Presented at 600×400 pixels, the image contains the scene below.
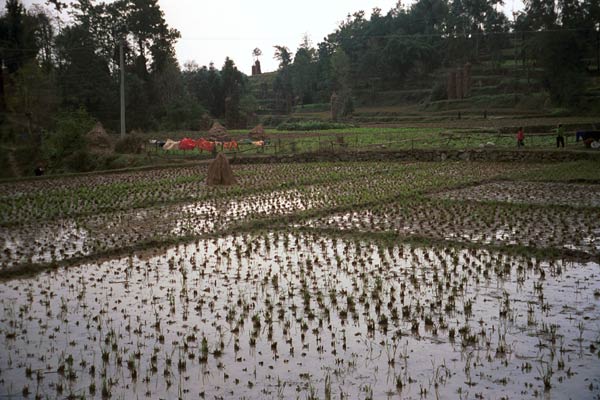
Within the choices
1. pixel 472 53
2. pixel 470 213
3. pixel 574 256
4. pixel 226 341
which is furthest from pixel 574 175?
pixel 472 53

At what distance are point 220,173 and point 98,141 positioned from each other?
10.7 metres

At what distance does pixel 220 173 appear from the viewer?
1778cm

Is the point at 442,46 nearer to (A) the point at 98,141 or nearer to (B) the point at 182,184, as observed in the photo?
(A) the point at 98,141

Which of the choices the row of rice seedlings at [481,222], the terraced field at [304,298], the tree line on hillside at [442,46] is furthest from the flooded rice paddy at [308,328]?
the tree line on hillside at [442,46]

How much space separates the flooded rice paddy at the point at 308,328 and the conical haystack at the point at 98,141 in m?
18.2

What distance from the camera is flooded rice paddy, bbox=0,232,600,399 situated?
4703mm

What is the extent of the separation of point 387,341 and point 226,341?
1.44 m

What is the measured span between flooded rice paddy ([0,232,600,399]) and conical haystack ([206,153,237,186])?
345 inches

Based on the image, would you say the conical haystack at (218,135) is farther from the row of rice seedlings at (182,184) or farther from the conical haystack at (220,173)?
the conical haystack at (220,173)

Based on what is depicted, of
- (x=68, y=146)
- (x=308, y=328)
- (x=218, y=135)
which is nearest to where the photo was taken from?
(x=308, y=328)

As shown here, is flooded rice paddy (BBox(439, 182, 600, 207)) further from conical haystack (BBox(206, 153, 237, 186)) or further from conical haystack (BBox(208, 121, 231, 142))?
conical haystack (BBox(208, 121, 231, 142))

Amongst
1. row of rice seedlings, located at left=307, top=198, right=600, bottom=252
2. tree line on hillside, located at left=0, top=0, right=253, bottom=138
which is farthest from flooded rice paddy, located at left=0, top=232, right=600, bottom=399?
tree line on hillside, located at left=0, top=0, right=253, bottom=138

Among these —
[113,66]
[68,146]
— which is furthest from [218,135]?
[113,66]

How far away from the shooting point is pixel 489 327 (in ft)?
19.1
